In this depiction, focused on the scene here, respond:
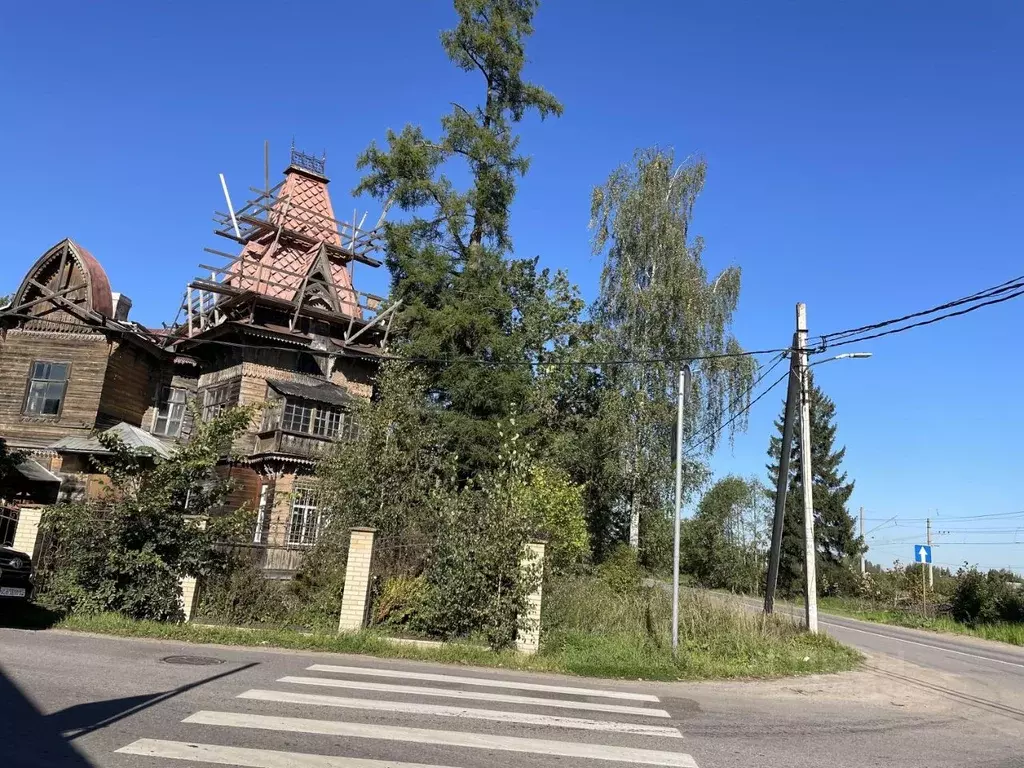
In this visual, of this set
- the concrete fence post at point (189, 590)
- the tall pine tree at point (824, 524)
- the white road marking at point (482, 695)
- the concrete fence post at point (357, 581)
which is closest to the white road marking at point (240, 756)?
the white road marking at point (482, 695)

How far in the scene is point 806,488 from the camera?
651 inches

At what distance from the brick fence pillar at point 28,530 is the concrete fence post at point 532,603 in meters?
9.62

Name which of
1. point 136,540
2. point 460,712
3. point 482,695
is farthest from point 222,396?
point 460,712

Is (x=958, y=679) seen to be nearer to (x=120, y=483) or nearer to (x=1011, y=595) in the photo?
(x=120, y=483)

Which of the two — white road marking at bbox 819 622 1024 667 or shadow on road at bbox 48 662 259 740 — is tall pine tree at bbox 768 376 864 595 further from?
shadow on road at bbox 48 662 259 740

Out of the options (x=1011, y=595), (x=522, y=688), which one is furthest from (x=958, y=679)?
(x=1011, y=595)

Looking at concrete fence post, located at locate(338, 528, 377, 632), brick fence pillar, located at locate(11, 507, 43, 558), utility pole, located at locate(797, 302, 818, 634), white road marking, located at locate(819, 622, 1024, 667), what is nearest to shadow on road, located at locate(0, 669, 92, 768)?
concrete fence post, located at locate(338, 528, 377, 632)

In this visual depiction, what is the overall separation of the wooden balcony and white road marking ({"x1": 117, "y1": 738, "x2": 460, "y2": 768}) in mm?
18491

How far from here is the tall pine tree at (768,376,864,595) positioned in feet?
140

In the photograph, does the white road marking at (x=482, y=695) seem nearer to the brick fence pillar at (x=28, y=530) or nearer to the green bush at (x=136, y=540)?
the green bush at (x=136, y=540)

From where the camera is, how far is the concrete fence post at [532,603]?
11.8 metres

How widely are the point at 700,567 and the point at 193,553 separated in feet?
127

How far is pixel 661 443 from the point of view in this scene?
2662cm

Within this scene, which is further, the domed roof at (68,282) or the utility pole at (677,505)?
the domed roof at (68,282)
